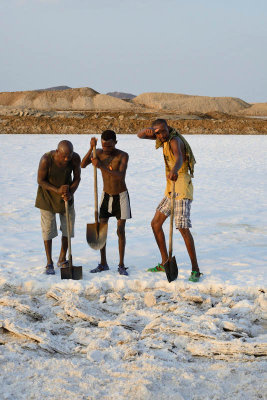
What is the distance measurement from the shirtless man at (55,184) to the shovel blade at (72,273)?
9.6 inches

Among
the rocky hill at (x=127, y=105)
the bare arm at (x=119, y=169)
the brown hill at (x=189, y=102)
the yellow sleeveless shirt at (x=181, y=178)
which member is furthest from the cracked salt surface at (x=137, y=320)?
the brown hill at (x=189, y=102)

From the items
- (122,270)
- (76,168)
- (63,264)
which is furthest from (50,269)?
(76,168)

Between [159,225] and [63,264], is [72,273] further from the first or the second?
[159,225]

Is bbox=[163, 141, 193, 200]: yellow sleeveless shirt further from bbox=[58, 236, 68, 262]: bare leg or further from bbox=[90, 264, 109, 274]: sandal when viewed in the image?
bbox=[58, 236, 68, 262]: bare leg

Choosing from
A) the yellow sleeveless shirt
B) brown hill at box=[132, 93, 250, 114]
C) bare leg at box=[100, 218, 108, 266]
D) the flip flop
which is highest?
brown hill at box=[132, 93, 250, 114]

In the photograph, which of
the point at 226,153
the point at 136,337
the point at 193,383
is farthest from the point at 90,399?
the point at 226,153

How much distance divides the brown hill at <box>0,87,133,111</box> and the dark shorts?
220ft

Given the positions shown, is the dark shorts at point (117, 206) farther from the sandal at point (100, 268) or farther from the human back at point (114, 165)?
the sandal at point (100, 268)

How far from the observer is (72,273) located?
5383 millimetres

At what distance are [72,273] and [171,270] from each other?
38.7 inches

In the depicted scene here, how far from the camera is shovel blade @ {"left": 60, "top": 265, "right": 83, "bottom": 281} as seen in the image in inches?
212

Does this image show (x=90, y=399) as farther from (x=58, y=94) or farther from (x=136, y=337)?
(x=58, y=94)

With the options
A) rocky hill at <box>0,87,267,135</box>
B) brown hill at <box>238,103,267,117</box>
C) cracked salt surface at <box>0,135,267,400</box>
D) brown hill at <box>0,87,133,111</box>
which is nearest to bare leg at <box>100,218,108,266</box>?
cracked salt surface at <box>0,135,267,400</box>

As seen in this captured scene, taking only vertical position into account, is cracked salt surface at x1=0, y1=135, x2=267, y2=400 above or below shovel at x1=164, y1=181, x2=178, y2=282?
below
